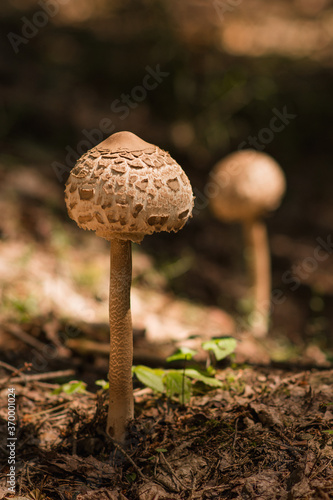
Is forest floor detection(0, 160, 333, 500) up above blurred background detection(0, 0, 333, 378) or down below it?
below

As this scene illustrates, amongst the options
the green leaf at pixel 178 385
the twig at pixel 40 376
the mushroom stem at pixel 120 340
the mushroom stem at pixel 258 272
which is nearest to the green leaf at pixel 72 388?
the twig at pixel 40 376

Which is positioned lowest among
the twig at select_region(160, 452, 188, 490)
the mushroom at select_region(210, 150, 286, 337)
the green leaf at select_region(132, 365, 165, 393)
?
the twig at select_region(160, 452, 188, 490)

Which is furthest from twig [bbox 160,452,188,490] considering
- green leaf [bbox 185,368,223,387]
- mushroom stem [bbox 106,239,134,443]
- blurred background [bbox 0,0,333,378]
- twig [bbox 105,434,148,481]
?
blurred background [bbox 0,0,333,378]

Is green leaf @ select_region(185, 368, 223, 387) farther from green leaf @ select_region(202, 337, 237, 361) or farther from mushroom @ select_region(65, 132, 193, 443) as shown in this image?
mushroom @ select_region(65, 132, 193, 443)

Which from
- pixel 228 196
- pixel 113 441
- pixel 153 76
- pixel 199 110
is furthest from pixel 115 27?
pixel 113 441

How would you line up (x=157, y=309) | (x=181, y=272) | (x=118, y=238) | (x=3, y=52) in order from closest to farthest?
1. (x=118, y=238)
2. (x=157, y=309)
3. (x=181, y=272)
4. (x=3, y=52)

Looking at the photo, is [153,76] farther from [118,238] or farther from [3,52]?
[118,238]

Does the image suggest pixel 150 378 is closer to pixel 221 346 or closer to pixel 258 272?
pixel 221 346

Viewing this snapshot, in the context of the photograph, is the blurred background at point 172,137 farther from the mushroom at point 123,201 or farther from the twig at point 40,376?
the mushroom at point 123,201
